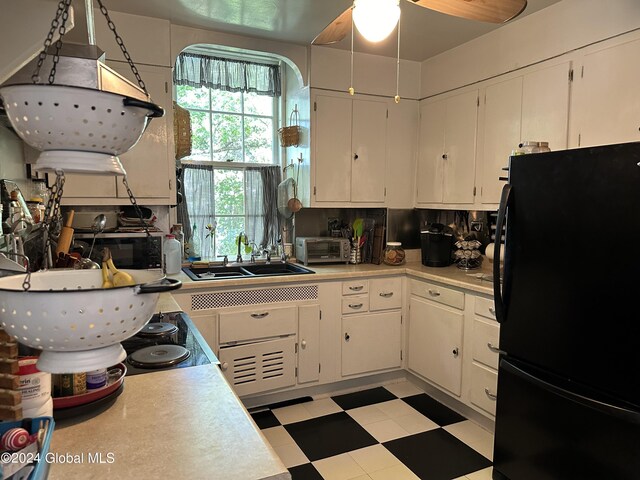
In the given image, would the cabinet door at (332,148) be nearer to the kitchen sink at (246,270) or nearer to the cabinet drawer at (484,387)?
the kitchen sink at (246,270)

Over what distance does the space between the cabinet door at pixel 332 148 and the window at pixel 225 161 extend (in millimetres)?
524

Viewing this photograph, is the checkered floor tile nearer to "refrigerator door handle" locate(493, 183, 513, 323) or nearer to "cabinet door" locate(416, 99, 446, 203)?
"refrigerator door handle" locate(493, 183, 513, 323)

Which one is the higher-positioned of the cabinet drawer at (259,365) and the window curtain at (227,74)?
the window curtain at (227,74)

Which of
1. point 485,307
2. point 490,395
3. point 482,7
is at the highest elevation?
point 482,7

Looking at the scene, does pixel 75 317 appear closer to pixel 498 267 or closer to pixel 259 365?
pixel 498 267

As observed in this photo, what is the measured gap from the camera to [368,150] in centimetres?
343

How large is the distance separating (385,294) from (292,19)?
1.97 metres

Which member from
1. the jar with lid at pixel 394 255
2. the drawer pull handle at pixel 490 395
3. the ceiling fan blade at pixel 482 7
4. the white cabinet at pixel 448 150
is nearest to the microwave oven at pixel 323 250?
the jar with lid at pixel 394 255

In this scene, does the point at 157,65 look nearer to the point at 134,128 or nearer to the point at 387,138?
the point at 387,138

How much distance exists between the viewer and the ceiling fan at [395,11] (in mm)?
1422

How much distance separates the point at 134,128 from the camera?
26.1 inches

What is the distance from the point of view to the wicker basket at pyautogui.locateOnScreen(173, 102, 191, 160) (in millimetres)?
2879

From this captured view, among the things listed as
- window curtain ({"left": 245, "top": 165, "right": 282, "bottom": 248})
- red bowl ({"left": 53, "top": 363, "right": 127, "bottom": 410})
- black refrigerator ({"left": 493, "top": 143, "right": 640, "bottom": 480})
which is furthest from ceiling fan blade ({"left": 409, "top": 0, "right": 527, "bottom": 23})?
window curtain ({"left": 245, "top": 165, "right": 282, "bottom": 248})

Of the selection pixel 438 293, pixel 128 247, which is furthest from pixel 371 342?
pixel 128 247
